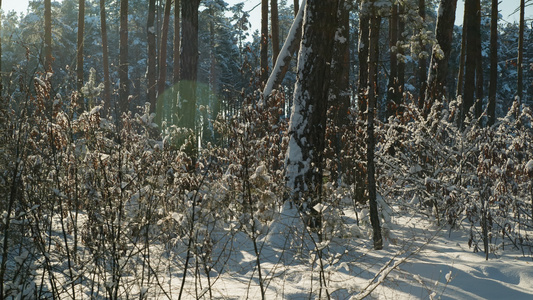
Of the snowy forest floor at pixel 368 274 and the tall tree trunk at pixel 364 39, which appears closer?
the snowy forest floor at pixel 368 274

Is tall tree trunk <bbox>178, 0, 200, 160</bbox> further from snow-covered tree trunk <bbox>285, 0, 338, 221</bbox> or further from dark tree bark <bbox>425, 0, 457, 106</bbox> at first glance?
dark tree bark <bbox>425, 0, 457, 106</bbox>

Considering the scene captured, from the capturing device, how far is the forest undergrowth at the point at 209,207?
8.64ft

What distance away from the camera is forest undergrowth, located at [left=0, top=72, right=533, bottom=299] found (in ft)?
8.64

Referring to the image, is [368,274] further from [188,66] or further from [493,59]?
[493,59]

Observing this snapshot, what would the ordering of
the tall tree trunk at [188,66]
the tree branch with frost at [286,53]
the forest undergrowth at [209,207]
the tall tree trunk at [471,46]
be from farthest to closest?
the tall tree trunk at [471,46], the tall tree trunk at [188,66], the tree branch with frost at [286,53], the forest undergrowth at [209,207]

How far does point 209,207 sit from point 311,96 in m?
2.01

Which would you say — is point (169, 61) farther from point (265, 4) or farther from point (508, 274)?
point (508, 274)

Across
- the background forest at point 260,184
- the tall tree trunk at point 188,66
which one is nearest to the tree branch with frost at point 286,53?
the background forest at point 260,184

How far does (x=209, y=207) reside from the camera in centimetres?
408

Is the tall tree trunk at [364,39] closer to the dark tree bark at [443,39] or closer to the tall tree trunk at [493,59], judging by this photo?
the dark tree bark at [443,39]

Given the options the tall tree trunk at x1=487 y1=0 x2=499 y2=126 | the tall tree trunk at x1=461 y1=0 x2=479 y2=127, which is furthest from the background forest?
the tall tree trunk at x1=487 y1=0 x2=499 y2=126

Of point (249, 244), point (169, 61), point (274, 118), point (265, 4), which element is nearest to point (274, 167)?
point (274, 118)

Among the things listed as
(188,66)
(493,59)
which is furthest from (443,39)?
(493,59)

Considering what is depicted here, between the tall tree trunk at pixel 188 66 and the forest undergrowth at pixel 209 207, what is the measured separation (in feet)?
7.20
